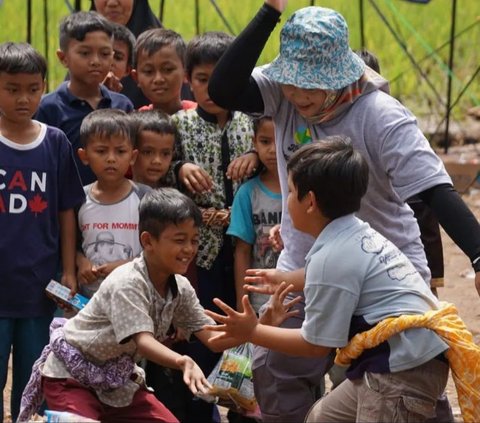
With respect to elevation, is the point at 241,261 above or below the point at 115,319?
below

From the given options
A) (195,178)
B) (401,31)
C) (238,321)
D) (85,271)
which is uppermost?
(238,321)

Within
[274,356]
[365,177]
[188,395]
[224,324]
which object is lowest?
[188,395]

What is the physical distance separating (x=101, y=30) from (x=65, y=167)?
2.71ft

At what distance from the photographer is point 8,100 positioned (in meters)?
5.18

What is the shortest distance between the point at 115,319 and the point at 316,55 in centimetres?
115

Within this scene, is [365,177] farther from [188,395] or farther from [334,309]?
[188,395]

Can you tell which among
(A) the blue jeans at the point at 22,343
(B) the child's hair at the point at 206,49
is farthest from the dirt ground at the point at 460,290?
(B) the child's hair at the point at 206,49

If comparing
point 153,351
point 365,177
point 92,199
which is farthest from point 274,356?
point 92,199

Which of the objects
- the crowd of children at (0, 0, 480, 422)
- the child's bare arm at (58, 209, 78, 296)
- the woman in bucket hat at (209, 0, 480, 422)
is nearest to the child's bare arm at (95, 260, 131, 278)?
the crowd of children at (0, 0, 480, 422)

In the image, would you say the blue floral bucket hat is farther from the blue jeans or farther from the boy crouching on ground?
the blue jeans

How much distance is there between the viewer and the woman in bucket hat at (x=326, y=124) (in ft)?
13.8

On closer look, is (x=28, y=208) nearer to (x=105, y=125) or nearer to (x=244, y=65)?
(x=105, y=125)

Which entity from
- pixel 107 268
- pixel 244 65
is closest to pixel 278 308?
pixel 244 65

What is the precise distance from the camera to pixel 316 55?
14.1ft
